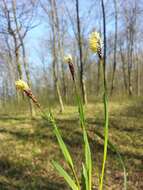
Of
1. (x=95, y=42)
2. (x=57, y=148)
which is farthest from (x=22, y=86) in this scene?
(x=57, y=148)

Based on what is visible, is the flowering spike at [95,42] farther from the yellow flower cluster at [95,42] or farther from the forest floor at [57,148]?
the forest floor at [57,148]

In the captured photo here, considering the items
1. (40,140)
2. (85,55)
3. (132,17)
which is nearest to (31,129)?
(40,140)

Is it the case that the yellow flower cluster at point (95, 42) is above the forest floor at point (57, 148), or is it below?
above

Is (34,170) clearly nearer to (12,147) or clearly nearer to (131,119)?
(12,147)

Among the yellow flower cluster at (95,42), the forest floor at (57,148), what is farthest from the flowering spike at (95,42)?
the forest floor at (57,148)

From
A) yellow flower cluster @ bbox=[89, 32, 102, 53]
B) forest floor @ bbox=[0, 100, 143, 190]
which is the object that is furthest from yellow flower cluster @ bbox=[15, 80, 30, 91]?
forest floor @ bbox=[0, 100, 143, 190]

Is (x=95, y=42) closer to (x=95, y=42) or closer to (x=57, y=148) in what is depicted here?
(x=95, y=42)

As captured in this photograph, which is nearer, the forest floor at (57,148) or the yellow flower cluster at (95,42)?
the yellow flower cluster at (95,42)

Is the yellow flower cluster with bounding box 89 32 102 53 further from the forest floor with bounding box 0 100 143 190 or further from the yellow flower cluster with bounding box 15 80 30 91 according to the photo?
the forest floor with bounding box 0 100 143 190
